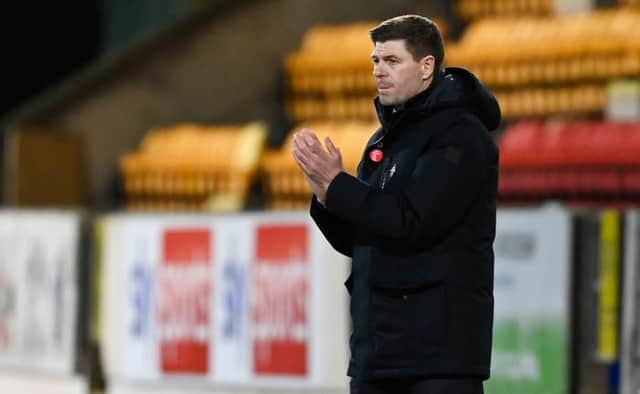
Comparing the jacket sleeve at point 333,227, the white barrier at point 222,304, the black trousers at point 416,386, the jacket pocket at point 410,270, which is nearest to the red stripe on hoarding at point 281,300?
the white barrier at point 222,304

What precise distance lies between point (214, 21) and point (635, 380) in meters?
Result: 8.33

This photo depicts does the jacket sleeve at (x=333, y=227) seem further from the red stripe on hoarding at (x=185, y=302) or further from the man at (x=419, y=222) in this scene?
the red stripe on hoarding at (x=185, y=302)

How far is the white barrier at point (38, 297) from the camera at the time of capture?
34.2 ft

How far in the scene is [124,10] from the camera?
1781 centimetres

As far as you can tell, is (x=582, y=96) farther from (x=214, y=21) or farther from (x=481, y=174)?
(x=481, y=174)

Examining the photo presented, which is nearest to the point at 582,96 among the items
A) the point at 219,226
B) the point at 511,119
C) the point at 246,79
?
the point at 511,119

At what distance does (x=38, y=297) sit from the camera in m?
10.6

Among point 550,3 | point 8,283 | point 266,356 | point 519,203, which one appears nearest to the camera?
point 266,356

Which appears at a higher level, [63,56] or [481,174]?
[63,56]

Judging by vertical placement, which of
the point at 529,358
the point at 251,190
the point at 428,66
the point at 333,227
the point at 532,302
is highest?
the point at 428,66

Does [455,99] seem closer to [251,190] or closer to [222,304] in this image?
[222,304]

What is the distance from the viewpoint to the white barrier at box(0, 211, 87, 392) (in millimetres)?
10430

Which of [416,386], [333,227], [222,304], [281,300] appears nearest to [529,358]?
[281,300]

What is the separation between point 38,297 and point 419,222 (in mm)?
6563
